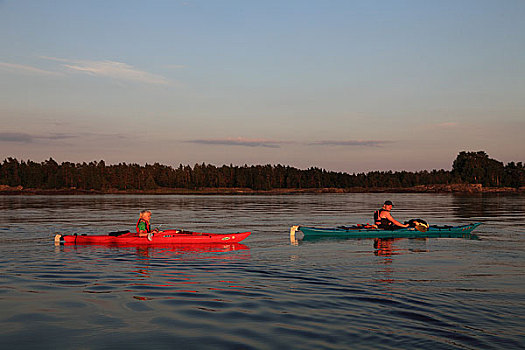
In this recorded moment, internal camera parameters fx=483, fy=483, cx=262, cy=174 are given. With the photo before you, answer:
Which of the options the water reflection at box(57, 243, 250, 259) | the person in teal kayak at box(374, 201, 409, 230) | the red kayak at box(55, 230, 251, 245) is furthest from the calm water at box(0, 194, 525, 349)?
the person in teal kayak at box(374, 201, 409, 230)

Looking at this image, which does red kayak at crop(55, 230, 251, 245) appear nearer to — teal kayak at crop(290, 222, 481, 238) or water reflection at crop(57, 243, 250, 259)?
water reflection at crop(57, 243, 250, 259)

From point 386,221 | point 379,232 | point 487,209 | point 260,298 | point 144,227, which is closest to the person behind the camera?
point 260,298

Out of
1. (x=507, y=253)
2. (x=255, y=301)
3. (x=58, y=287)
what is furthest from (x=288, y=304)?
(x=507, y=253)

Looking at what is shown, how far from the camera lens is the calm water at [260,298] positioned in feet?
31.8

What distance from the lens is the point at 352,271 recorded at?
17219mm

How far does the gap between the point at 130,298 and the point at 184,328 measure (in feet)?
10.6

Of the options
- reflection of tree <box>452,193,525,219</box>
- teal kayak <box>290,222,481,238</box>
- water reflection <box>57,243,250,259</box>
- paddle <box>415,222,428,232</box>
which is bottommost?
reflection of tree <box>452,193,525,219</box>

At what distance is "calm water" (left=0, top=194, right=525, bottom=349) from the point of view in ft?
31.8

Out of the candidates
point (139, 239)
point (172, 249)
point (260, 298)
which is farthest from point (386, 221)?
point (260, 298)

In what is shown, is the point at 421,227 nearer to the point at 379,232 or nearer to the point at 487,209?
the point at 379,232

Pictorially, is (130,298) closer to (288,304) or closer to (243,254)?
(288,304)

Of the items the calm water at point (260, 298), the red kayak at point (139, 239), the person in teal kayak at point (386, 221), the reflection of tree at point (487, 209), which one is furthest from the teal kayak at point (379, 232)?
the reflection of tree at point (487, 209)

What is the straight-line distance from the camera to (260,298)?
42.9 ft

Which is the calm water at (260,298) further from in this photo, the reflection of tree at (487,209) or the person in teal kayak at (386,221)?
the reflection of tree at (487,209)
